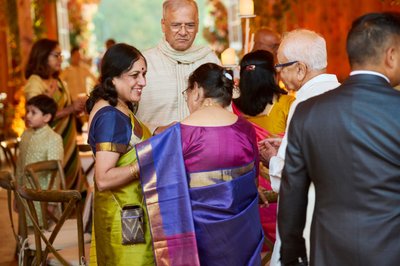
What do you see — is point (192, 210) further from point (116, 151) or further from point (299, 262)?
point (299, 262)

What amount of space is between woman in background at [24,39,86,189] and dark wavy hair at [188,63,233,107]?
350 cm

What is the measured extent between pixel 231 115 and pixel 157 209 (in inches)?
18.6

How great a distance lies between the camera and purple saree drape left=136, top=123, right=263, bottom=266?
341 cm

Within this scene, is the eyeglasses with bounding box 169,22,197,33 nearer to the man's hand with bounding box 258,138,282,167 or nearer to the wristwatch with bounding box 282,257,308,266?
the man's hand with bounding box 258,138,282,167

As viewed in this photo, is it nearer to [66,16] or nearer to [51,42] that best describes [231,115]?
[51,42]

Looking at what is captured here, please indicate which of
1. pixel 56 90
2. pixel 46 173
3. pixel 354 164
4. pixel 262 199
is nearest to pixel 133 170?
pixel 262 199

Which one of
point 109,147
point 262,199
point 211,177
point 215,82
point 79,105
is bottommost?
point 262,199

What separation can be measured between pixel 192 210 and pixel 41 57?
3.91 meters

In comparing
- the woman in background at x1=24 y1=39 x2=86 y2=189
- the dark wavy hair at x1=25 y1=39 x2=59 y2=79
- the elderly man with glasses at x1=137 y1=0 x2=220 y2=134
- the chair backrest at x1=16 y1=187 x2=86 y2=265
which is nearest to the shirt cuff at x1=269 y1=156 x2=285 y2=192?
the chair backrest at x1=16 y1=187 x2=86 y2=265

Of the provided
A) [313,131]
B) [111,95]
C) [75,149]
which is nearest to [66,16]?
[75,149]

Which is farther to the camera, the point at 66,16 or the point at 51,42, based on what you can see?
the point at 66,16

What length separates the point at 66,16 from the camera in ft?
65.1

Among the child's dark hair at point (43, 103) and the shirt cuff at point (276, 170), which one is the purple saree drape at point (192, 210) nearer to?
the shirt cuff at point (276, 170)

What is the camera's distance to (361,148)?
2.49 m
